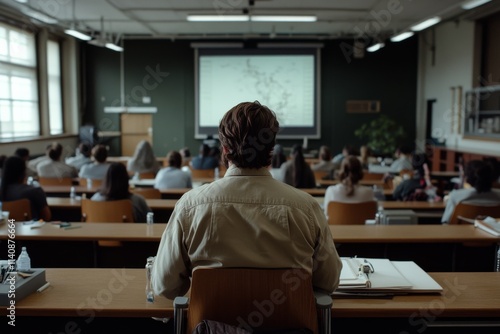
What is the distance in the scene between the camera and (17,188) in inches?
161

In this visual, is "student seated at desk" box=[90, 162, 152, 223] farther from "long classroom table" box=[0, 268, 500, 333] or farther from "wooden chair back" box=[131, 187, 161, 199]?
"long classroom table" box=[0, 268, 500, 333]

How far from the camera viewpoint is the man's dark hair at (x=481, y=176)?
4027 millimetres

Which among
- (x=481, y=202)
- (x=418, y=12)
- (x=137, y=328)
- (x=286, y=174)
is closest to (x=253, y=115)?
(x=137, y=328)

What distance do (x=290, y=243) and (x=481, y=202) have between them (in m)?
2.89

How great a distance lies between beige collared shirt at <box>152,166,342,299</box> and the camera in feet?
5.55

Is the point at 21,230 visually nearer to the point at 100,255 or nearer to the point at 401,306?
the point at 100,255

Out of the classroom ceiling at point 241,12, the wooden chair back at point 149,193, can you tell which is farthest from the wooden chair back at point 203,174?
the classroom ceiling at point 241,12

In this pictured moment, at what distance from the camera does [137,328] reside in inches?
94.0

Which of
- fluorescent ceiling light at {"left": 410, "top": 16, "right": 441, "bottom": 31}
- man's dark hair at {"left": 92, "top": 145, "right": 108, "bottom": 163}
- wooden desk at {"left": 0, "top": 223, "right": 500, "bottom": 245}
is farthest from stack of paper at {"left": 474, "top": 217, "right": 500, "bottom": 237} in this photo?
fluorescent ceiling light at {"left": 410, "top": 16, "right": 441, "bottom": 31}

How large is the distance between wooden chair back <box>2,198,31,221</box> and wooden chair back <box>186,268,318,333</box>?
2.83m

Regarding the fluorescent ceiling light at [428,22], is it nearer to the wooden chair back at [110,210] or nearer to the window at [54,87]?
the wooden chair back at [110,210]

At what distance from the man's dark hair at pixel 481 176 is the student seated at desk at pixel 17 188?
3.64 m

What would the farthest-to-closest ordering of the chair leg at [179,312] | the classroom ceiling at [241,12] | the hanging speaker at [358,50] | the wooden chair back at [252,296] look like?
the hanging speaker at [358,50] → the classroom ceiling at [241,12] → the chair leg at [179,312] → the wooden chair back at [252,296]

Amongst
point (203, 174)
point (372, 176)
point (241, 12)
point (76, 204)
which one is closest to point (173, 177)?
point (76, 204)
